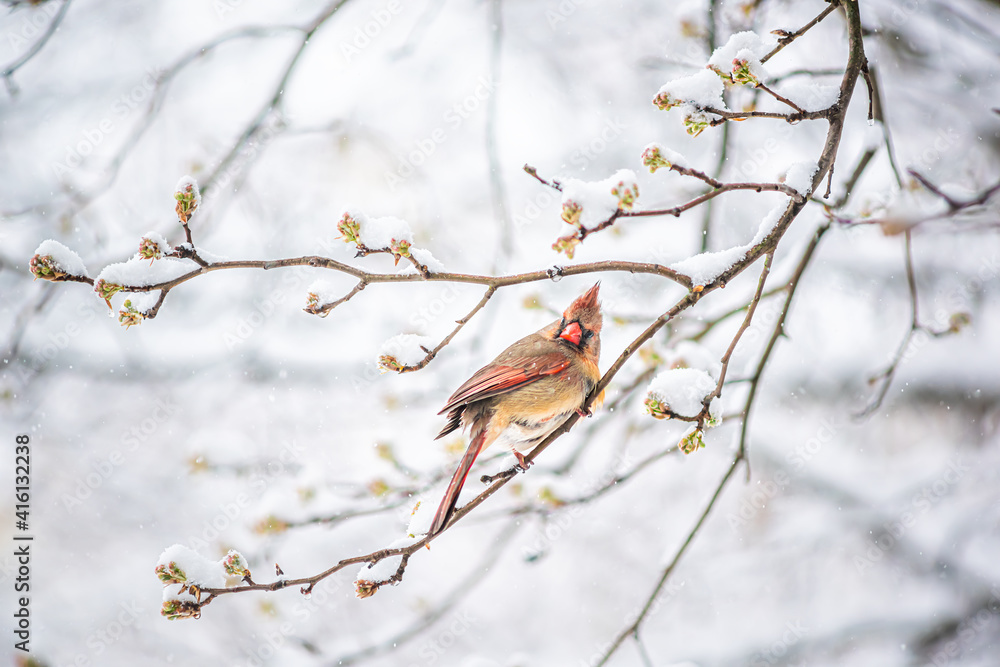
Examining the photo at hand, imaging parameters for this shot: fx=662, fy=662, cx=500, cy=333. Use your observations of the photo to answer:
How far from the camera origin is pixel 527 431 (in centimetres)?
257

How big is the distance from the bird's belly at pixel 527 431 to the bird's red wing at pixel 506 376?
145 mm

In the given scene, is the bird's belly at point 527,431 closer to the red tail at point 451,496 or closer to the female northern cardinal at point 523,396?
the female northern cardinal at point 523,396

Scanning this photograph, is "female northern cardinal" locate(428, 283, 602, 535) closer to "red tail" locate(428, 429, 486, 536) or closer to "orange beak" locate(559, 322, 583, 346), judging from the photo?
"orange beak" locate(559, 322, 583, 346)

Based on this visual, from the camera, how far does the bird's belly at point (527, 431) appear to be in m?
2.56

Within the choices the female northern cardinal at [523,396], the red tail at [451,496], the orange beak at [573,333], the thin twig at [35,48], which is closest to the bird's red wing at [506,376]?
the female northern cardinal at [523,396]

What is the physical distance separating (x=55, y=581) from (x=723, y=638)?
6.58 metres

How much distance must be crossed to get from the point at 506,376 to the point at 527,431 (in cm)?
23

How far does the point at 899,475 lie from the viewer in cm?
548

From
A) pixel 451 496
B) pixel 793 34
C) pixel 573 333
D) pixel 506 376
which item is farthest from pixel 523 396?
pixel 793 34

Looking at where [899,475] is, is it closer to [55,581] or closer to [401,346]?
[401,346]

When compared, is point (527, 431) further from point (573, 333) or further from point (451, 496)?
point (451, 496)

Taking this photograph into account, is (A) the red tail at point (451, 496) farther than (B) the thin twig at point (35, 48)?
No

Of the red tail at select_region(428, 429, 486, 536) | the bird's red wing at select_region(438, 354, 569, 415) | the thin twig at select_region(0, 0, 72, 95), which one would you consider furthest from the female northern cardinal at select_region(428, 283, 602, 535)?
the thin twig at select_region(0, 0, 72, 95)

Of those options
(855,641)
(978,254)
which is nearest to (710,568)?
(855,641)
